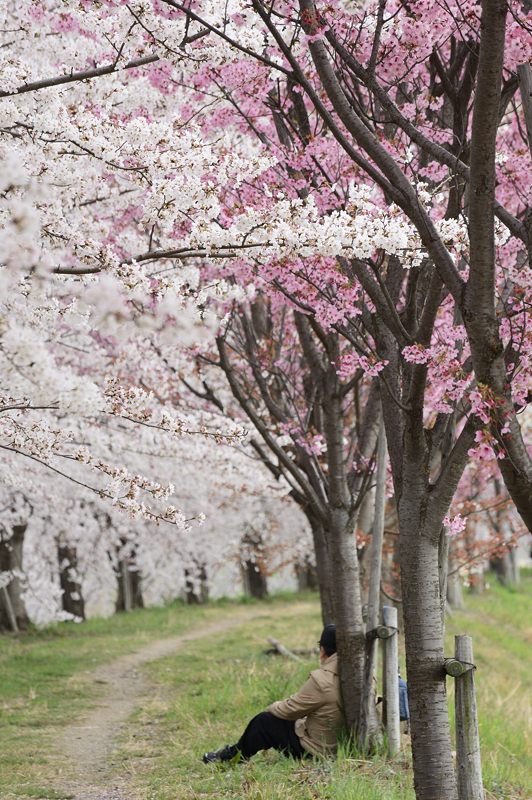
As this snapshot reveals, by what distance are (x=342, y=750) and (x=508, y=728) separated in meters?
2.89

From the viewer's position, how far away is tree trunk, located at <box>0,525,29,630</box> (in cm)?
1798

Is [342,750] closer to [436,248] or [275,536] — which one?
[436,248]

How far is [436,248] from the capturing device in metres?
4.14

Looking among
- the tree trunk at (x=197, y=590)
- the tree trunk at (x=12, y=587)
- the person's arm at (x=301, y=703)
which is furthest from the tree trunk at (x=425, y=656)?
the tree trunk at (x=197, y=590)

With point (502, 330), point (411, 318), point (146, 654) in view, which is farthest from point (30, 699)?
point (502, 330)

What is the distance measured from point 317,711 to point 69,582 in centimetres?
Answer: 1631

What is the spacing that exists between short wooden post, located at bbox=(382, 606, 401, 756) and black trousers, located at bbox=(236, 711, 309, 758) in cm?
66

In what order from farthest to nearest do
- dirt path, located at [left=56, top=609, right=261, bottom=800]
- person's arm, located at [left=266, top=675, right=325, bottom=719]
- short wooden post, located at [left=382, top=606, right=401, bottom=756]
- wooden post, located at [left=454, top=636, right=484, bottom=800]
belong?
person's arm, located at [left=266, top=675, right=325, bottom=719], short wooden post, located at [left=382, top=606, right=401, bottom=756], dirt path, located at [left=56, top=609, right=261, bottom=800], wooden post, located at [left=454, top=636, right=484, bottom=800]

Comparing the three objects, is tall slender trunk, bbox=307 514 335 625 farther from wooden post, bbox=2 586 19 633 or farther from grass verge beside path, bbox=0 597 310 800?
wooden post, bbox=2 586 19 633

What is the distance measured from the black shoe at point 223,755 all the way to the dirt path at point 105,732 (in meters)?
0.63

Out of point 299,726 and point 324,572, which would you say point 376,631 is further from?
point 324,572

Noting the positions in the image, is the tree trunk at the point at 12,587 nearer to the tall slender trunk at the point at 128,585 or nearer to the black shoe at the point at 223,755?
the tall slender trunk at the point at 128,585

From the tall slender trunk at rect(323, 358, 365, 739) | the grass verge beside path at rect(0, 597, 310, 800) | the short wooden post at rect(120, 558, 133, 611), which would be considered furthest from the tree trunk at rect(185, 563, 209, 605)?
the tall slender trunk at rect(323, 358, 365, 739)

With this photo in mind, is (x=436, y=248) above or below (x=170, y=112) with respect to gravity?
below
